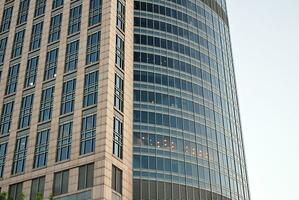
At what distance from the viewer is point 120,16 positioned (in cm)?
6862

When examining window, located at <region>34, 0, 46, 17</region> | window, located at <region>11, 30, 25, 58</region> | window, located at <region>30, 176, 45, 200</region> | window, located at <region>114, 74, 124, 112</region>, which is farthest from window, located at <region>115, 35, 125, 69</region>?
window, located at <region>30, 176, 45, 200</region>

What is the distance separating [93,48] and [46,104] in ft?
30.7

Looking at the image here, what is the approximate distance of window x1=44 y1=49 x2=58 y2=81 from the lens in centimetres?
6506

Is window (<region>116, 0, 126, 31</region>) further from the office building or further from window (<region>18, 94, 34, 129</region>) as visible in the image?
window (<region>18, 94, 34, 129</region>)

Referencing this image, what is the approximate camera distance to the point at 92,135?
55.7m

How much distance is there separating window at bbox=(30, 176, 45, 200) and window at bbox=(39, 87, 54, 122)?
8.07 meters

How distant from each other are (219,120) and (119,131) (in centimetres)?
2315

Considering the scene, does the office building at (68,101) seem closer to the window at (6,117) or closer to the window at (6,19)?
the window at (6,117)

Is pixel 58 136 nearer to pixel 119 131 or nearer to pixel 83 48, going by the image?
pixel 119 131

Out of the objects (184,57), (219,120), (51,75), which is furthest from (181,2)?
(51,75)

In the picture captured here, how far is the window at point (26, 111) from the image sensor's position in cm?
6312

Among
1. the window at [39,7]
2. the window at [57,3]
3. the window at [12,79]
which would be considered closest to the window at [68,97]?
the window at [12,79]

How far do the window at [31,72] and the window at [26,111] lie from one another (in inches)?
88.0

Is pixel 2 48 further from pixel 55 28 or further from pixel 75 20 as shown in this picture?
pixel 75 20
